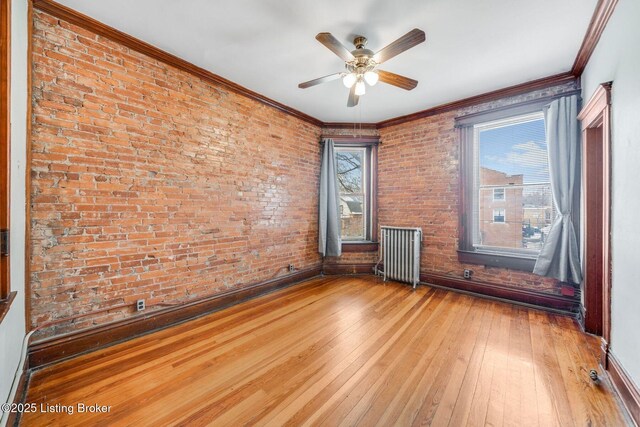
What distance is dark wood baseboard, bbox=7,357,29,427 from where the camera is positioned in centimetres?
131

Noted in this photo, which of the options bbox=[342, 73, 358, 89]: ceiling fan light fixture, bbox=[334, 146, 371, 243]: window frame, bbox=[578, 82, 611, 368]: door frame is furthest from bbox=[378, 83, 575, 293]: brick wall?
bbox=[342, 73, 358, 89]: ceiling fan light fixture

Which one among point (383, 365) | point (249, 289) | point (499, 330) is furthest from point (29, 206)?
point (499, 330)

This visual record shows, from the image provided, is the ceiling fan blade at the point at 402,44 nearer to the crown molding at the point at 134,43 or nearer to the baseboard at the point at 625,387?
the crown molding at the point at 134,43

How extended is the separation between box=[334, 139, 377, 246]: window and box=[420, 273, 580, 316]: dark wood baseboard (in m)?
1.32

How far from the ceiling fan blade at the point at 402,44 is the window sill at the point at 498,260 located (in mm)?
2796

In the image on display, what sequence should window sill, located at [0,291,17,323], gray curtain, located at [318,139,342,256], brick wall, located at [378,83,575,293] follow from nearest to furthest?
window sill, located at [0,291,17,323], brick wall, located at [378,83,575,293], gray curtain, located at [318,139,342,256]

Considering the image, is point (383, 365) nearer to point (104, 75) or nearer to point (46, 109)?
point (46, 109)

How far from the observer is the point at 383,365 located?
1877 mm

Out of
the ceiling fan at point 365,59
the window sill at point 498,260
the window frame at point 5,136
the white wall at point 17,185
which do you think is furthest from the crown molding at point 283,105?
the window sill at point 498,260

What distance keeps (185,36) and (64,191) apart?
1.65m

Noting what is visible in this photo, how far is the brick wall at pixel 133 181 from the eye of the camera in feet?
6.20

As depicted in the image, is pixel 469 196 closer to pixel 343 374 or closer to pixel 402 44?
pixel 402 44

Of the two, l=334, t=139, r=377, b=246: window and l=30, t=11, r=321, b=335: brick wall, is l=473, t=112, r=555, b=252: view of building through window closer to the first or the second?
l=334, t=139, r=377, b=246: window

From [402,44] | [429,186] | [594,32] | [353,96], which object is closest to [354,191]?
[429,186]
